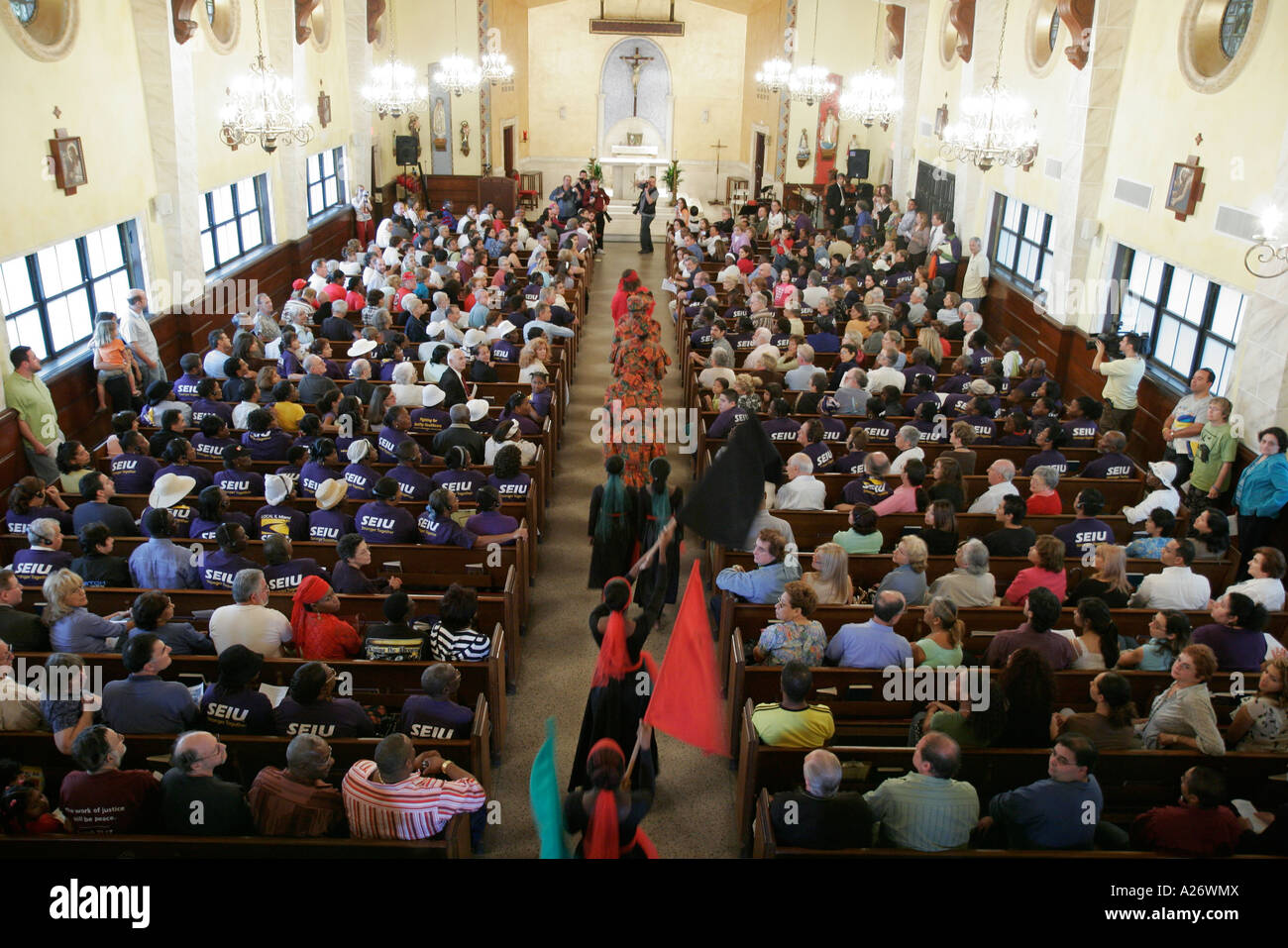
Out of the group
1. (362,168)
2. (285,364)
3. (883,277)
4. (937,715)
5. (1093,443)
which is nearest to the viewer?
(937,715)

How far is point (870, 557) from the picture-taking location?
6375 mm

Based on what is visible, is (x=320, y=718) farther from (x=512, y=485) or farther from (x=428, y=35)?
(x=428, y=35)

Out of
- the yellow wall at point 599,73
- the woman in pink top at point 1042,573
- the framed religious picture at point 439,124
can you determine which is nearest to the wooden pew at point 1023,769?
the woman in pink top at point 1042,573

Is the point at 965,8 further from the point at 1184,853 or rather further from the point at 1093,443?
the point at 1184,853

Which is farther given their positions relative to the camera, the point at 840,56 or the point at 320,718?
the point at 840,56

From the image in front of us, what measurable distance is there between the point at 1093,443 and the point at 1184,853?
17.6 feet

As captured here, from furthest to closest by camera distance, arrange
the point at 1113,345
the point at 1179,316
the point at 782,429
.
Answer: the point at 1113,345 < the point at 1179,316 < the point at 782,429

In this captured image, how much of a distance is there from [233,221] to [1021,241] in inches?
437

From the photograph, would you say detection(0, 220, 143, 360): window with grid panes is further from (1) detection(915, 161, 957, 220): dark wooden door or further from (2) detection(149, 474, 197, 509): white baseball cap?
(1) detection(915, 161, 957, 220): dark wooden door

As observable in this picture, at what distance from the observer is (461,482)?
7.14 m

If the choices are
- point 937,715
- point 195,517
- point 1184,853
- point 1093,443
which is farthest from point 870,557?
point 195,517

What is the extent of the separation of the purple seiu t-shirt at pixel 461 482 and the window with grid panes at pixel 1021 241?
8597 millimetres

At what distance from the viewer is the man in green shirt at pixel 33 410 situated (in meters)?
8.09

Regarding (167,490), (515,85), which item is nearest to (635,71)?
(515,85)
